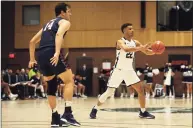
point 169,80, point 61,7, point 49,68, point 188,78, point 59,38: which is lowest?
point 169,80

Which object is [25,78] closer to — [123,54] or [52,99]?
[123,54]

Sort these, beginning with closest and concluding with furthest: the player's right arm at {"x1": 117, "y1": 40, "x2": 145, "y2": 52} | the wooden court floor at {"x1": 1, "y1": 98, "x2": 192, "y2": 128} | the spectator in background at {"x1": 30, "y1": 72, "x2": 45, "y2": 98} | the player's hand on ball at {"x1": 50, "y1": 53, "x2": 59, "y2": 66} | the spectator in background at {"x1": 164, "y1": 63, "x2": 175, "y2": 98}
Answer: the player's hand on ball at {"x1": 50, "y1": 53, "x2": 59, "y2": 66}, the wooden court floor at {"x1": 1, "y1": 98, "x2": 192, "y2": 128}, the player's right arm at {"x1": 117, "y1": 40, "x2": 145, "y2": 52}, the spectator in background at {"x1": 30, "y1": 72, "x2": 45, "y2": 98}, the spectator in background at {"x1": 164, "y1": 63, "x2": 175, "y2": 98}

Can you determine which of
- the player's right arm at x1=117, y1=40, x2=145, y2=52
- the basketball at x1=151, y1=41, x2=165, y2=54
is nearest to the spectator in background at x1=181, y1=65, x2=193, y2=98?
the player's right arm at x1=117, y1=40, x2=145, y2=52

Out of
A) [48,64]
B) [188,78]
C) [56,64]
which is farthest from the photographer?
[188,78]

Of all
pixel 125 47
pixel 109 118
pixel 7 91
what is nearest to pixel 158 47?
pixel 125 47

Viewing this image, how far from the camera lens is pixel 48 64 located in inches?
248

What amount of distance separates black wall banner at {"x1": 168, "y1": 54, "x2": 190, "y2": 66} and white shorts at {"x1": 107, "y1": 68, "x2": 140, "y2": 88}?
54.3 feet

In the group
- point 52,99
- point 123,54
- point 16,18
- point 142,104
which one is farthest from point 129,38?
point 16,18

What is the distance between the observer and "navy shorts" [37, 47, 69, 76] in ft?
20.6

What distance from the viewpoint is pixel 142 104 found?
8430mm

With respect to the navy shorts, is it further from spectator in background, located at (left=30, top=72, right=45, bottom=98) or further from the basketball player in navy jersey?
spectator in background, located at (left=30, top=72, right=45, bottom=98)

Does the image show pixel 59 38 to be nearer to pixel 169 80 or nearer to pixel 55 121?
pixel 55 121

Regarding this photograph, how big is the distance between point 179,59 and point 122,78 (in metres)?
16.8

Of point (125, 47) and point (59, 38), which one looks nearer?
point (59, 38)
